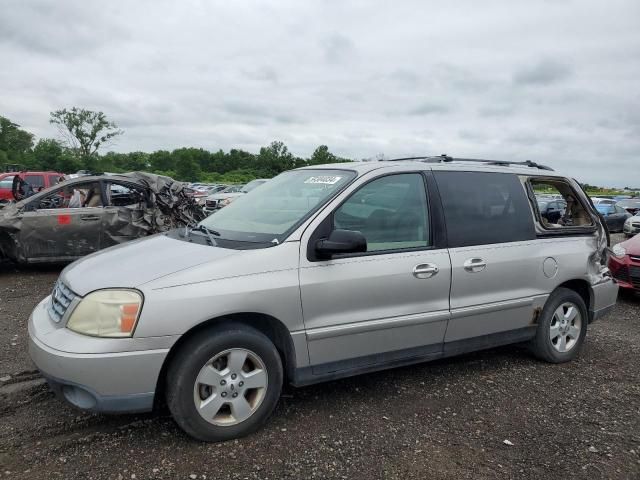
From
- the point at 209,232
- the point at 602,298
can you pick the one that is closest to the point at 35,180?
the point at 209,232

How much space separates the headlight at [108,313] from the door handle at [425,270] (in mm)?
1894

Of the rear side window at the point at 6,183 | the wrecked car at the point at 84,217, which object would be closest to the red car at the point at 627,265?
the wrecked car at the point at 84,217

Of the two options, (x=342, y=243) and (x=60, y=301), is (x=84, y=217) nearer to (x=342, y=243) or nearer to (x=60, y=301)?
(x=60, y=301)

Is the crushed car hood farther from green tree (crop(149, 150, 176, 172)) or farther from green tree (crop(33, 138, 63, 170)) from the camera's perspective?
green tree (crop(149, 150, 176, 172))

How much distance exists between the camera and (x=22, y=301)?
21.4 feet

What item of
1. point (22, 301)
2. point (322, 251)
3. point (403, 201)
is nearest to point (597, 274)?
point (403, 201)

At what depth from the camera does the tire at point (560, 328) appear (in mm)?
4652

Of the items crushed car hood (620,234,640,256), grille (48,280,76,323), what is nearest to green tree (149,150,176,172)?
crushed car hood (620,234,640,256)

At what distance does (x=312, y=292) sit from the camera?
335 centimetres

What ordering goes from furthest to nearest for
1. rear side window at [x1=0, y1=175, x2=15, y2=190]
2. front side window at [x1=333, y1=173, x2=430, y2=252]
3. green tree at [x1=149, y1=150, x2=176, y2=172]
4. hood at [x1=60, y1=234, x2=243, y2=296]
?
green tree at [x1=149, y1=150, x2=176, y2=172], rear side window at [x1=0, y1=175, x2=15, y2=190], front side window at [x1=333, y1=173, x2=430, y2=252], hood at [x1=60, y1=234, x2=243, y2=296]

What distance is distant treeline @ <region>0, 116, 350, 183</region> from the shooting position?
61500 mm

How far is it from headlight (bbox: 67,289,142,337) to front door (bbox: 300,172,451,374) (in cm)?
102

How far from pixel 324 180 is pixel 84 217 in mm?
5616

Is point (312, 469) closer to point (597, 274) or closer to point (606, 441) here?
point (606, 441)
